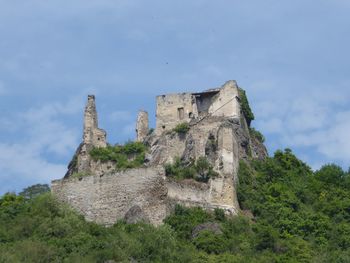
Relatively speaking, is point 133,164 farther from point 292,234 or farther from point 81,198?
point 292,234

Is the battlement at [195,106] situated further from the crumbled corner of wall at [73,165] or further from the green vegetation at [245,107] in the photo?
the crumbled corner of wall at [73,165]

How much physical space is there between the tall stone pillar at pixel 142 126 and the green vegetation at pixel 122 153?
1.85 metres

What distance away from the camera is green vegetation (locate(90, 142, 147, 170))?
5644 centimetres

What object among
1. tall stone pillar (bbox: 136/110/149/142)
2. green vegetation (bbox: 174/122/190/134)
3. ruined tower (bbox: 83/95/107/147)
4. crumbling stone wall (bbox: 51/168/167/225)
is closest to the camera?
crumbling stone wall (bbox: 51/168/167/225)

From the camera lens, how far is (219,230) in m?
47.7

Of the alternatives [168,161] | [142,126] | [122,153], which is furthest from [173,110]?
[168,161]

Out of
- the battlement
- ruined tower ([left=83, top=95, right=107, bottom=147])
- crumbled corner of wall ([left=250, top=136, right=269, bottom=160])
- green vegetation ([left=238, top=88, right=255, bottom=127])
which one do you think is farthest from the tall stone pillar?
crumbled corner of wall ([left=250, top=136, right=269, bottom=160])

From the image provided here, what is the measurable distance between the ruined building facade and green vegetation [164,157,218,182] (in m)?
0.47

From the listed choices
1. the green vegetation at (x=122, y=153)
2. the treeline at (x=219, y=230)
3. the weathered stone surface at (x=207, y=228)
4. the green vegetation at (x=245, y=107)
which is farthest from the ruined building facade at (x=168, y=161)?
the weathered stone surface at (x=207, y=228)

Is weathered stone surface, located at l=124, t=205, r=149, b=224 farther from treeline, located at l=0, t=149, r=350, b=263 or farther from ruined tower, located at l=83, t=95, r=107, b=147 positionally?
ruined tower, located at l=83, t=95, r=107, b=147

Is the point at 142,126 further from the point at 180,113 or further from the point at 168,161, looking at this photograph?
the point at 168,161

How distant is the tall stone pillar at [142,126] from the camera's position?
195 feet

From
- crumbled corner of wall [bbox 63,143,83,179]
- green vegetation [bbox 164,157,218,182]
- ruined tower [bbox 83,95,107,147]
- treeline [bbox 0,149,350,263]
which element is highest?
ruined tower [bbox 83,95,107,147]

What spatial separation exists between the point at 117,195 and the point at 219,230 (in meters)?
4.83
